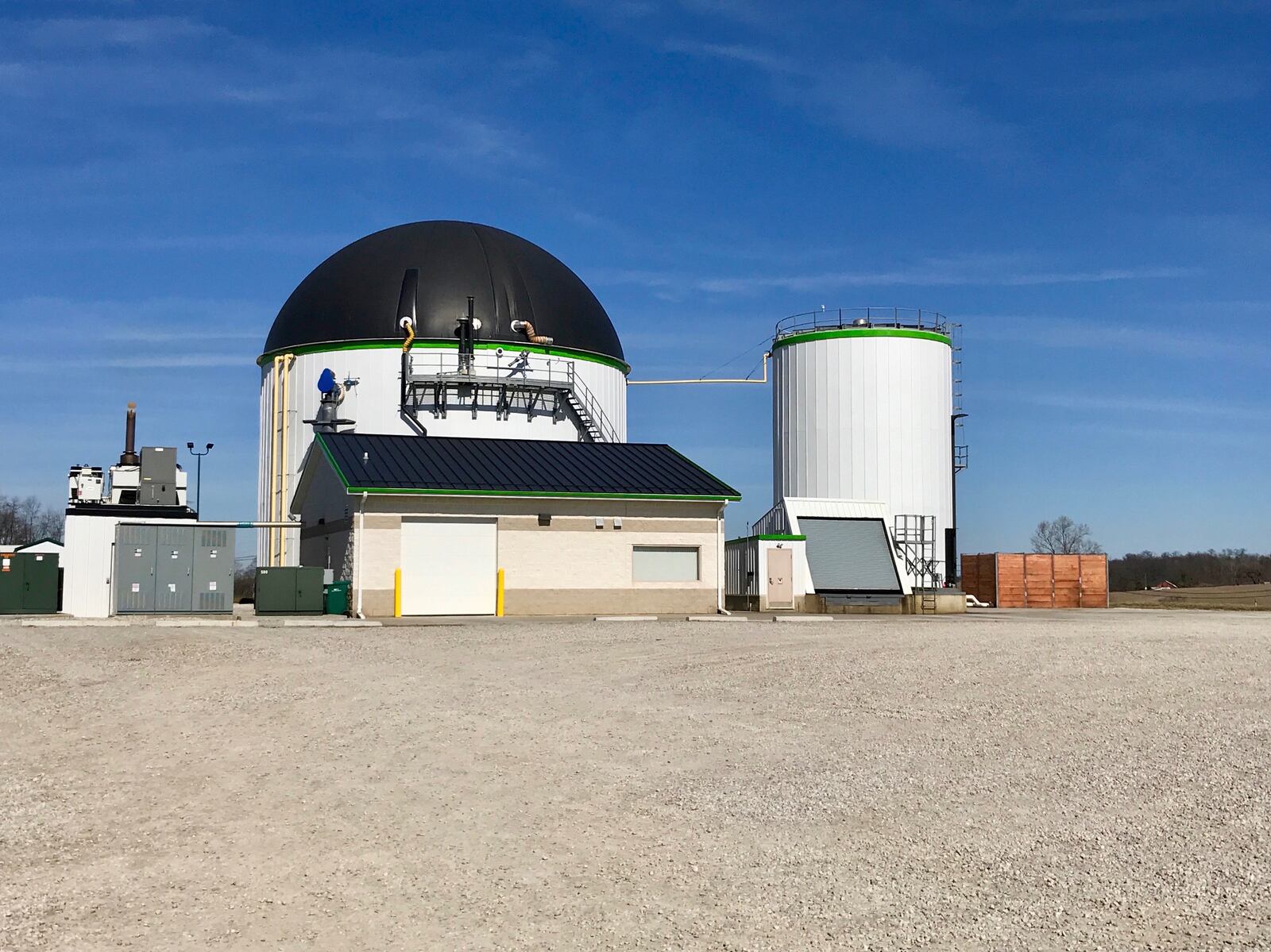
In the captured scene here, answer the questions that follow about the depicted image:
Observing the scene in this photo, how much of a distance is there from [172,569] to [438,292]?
12314mm

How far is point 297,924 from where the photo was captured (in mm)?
5789

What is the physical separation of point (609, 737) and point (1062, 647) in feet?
36.4

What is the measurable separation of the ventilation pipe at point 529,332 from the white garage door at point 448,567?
9822 millimetres

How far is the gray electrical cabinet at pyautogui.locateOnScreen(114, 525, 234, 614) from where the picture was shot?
29656 mm

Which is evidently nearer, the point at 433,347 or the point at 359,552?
the point at 359,552

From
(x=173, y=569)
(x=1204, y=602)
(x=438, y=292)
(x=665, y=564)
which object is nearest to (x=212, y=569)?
(x=173, y=569)

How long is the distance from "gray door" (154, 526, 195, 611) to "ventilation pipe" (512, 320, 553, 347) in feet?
40.3

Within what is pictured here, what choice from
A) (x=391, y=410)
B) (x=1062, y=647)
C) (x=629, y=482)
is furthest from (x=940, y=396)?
(x=1062, y=647)

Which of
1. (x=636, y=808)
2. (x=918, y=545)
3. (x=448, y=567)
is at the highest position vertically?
(x=918, y=545)

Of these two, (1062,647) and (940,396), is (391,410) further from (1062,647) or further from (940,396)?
(1062,647)

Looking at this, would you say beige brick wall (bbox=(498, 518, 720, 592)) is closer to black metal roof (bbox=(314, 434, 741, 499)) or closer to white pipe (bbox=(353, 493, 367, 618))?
black metal roof (bbox=(314, 434, 741, 499))

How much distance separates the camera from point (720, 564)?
31.9 m

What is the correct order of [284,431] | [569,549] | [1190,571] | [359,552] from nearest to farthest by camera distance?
1. [359,552]
2. [569,549]
3. [284,431]
4. [1190,571]

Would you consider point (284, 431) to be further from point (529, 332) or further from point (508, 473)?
point (508, 473)
